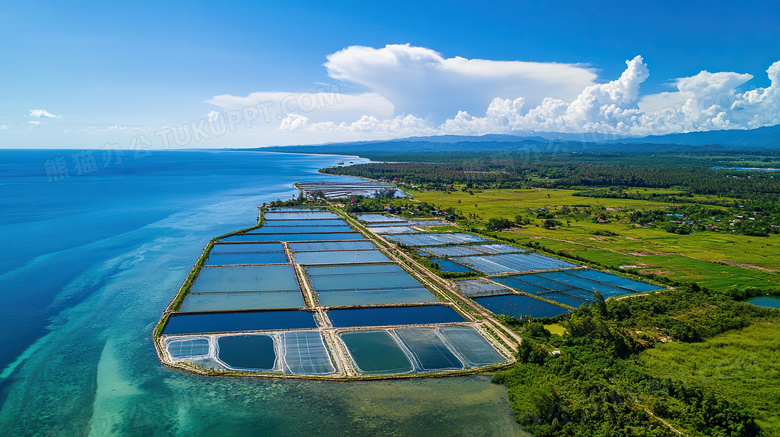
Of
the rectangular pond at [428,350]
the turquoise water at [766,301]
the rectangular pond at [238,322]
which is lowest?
the turquoise water at [766,301]

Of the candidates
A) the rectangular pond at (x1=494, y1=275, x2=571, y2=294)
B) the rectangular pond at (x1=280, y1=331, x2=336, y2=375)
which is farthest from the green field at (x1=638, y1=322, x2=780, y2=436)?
the rectangular pond at (x1=280, y1=331, x2=336, y2=375)

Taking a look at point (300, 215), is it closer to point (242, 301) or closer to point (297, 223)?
point (297, 223)

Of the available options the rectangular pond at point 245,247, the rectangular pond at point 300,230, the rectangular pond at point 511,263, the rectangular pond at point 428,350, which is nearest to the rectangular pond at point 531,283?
the rectangular pond at point 511,263

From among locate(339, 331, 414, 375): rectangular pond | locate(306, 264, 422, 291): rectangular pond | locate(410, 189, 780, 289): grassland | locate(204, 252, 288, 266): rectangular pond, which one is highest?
locate(204, 252, 288, 266): rectangular pond

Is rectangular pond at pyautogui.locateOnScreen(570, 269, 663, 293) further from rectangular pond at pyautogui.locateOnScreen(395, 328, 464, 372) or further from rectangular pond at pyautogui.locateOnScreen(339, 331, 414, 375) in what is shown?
rectangular pond at pyautogui.locateOnScreen(339, 331, 414, 375)

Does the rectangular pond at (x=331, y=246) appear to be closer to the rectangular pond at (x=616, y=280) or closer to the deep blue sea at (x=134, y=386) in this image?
the deep blue sea at (x=134, y=386)

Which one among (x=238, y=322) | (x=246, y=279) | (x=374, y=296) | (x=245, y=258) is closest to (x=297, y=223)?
(x=245, y=258)
